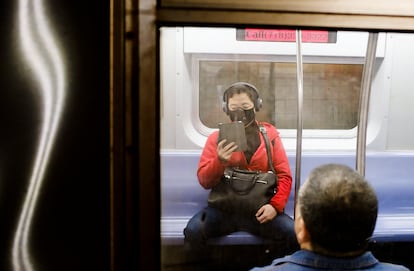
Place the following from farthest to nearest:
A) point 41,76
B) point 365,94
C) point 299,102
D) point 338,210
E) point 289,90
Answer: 1. point 289,90
2. point 299,102
3. point 365,94
4. point 41,76
5. point 338,210

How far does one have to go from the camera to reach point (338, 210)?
3.41 feet

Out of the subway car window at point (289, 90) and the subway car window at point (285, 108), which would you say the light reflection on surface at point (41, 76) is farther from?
the subway car window at point (289, 90)

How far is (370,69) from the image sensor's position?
1.85m

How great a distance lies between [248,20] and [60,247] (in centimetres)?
80

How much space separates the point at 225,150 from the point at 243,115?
19cm

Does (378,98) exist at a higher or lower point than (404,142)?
higher

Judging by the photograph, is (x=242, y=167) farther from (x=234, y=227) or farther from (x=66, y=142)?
(x=66, y=142)

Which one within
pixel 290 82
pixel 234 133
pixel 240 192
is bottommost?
pixel 240 192

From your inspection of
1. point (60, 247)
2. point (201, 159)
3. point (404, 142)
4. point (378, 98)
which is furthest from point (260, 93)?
point (60, 247)

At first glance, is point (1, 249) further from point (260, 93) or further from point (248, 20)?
point (260, 93)

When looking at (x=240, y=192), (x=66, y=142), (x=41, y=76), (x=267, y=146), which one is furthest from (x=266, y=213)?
(x=41, y=76)

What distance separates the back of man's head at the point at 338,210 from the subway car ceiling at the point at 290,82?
1021mm

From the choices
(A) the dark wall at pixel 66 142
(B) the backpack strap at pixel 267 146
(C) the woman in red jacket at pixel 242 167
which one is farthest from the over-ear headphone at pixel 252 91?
(A) the dark wall at pixel 66 142

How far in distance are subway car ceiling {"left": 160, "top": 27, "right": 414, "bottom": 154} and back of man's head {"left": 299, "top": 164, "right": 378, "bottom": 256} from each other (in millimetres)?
1021
